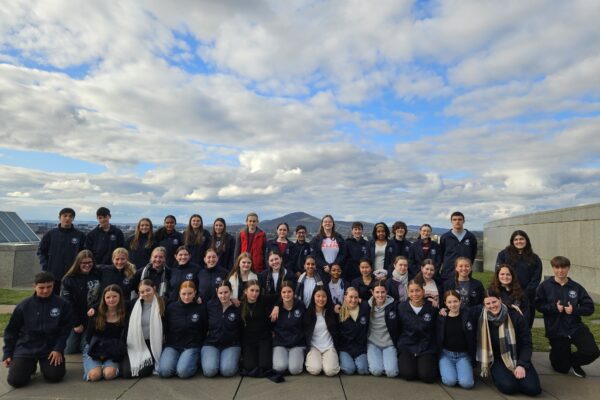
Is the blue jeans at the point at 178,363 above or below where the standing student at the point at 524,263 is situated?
below

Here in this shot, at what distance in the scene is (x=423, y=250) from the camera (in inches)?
304

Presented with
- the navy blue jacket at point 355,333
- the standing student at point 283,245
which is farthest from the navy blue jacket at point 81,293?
the navy blue jacket at point 355,333

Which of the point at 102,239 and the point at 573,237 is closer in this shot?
the point at 102,239

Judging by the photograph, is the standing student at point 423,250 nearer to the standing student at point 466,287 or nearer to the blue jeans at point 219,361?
the standing student at point 466,287

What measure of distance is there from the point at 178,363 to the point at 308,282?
2.36 m

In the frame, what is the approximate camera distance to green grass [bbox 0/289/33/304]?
11352 millimetres

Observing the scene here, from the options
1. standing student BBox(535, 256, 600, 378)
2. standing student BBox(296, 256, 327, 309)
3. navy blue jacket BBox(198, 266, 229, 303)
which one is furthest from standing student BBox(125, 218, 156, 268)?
standing student BBox(535, 256, 600, 378)

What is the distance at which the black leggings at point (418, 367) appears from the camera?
557 centimetres

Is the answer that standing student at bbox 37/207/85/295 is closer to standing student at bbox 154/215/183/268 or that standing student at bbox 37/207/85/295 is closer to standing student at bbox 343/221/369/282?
standing student at bbox 154/215/183/268

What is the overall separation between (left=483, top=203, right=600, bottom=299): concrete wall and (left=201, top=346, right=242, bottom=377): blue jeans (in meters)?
12.0

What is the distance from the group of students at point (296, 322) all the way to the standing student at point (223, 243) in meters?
0.95

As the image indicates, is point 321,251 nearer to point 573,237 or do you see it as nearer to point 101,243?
point 101,243

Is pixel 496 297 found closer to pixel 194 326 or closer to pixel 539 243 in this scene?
pixel 194 326

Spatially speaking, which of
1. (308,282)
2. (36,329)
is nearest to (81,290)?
(36,329)
